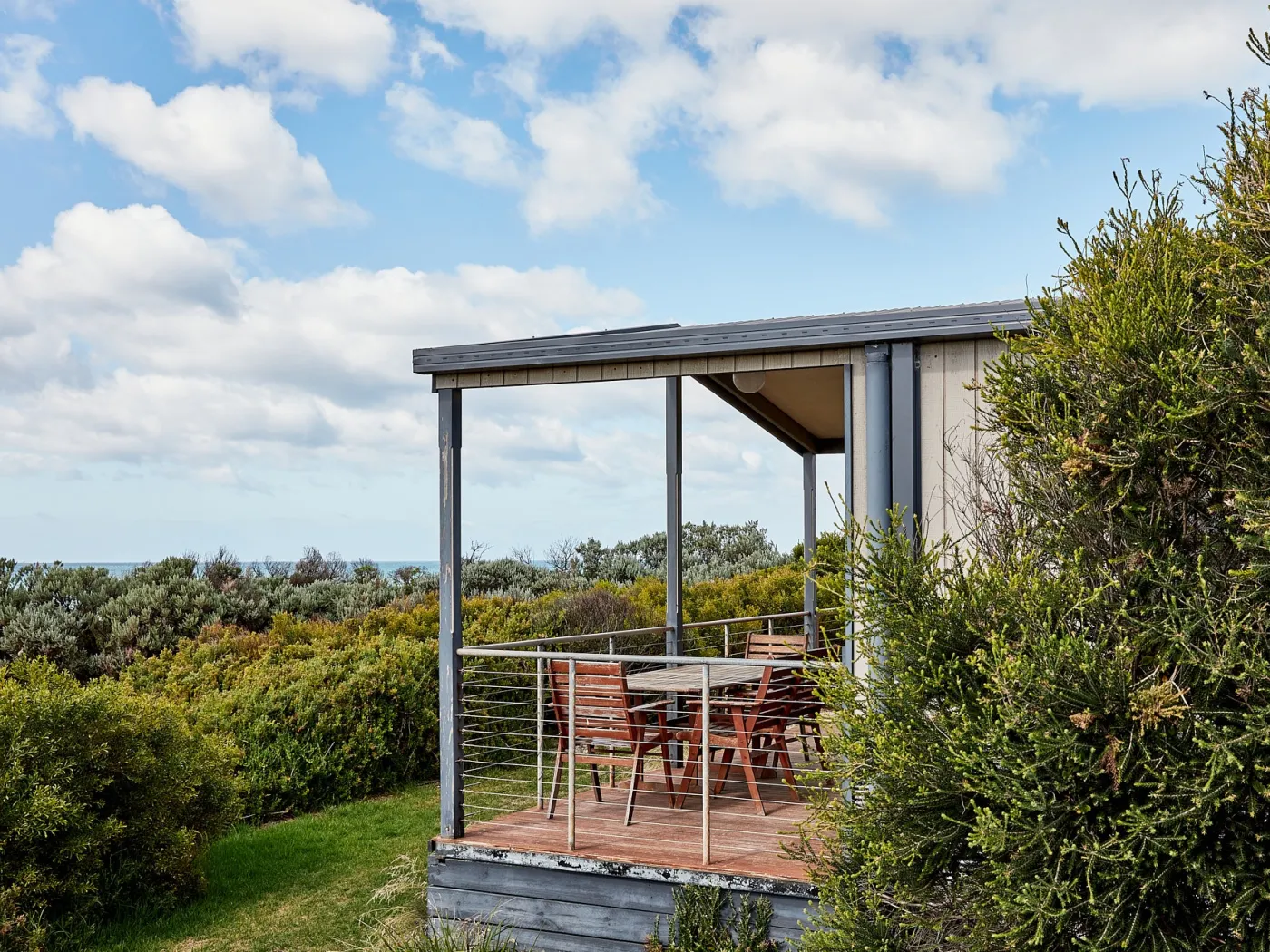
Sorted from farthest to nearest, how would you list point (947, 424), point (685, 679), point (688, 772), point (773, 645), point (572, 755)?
1. point (773, 645)
2. point (688, 772)
3. point (685, 679)
4. point (572, 755)
5. point (947, 424)

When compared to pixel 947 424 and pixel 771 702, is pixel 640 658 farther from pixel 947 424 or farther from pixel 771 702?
pixel 947 424

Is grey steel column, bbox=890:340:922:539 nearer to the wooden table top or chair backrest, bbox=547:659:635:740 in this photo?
the wooden table top

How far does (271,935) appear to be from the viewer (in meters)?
6.30

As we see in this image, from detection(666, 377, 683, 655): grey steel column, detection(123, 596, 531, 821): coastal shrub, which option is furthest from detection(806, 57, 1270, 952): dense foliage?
detection(123, 596, 531, 821): coastal shrub

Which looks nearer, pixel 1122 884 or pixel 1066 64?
pixel 1122 884

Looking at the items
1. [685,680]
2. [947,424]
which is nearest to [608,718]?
[685,680]

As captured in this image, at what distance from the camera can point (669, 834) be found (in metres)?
5.84

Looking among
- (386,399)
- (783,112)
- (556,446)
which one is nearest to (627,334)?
(783,112)

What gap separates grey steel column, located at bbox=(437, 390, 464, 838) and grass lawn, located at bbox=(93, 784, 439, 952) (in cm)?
109

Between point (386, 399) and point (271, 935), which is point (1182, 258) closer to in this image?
point (271, 935)

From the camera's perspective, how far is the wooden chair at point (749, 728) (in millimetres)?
5852

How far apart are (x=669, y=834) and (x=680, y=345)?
2.62 metres

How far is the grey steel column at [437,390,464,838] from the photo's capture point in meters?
6.01

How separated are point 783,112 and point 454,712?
7.01m
